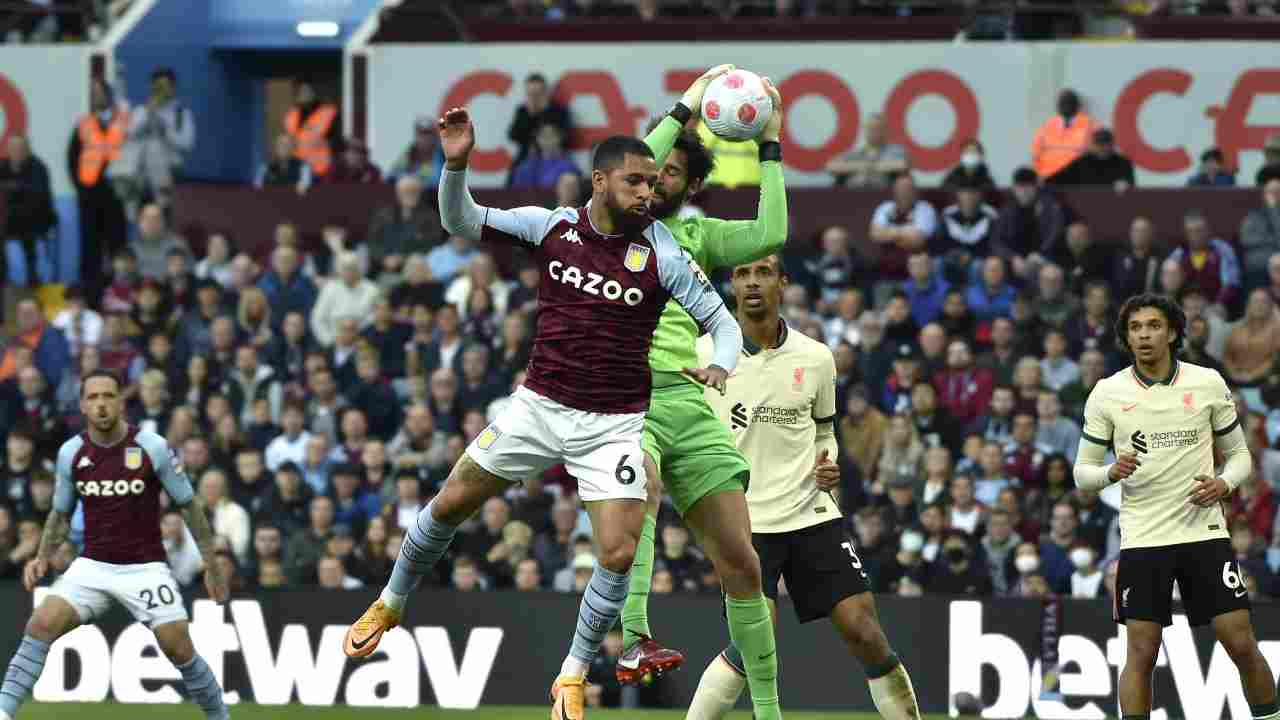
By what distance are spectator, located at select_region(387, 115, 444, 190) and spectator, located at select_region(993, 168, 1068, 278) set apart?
231 inches

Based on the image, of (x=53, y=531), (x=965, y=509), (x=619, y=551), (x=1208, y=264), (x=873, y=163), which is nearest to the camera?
(x=619, y=551)

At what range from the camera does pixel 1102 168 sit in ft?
69.8

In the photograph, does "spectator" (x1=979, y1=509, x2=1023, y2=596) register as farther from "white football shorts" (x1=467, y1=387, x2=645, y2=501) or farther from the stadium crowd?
"white football shorts" (x1=467, y1=387, x2=645, y2=501)

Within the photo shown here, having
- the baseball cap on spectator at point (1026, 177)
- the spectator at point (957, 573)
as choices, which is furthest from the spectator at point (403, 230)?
the spectator at point (957, 573)

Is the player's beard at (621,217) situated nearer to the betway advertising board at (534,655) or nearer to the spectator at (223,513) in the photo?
the betway advertising board at (534,655)

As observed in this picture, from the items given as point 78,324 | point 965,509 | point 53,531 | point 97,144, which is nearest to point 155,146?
point 97,144

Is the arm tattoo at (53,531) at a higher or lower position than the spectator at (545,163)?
lower

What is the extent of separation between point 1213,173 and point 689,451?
12.6 metres

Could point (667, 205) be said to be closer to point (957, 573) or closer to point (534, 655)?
point (534, 655)

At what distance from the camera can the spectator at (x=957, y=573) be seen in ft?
55.4

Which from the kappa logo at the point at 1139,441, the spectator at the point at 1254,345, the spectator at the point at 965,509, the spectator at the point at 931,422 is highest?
the kappa logo at the point at 1139,441

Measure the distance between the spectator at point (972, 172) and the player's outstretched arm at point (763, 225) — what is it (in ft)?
35.3

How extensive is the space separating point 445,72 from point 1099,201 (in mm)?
7452

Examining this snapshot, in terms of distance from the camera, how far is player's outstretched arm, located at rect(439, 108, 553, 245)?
9.63 metres
